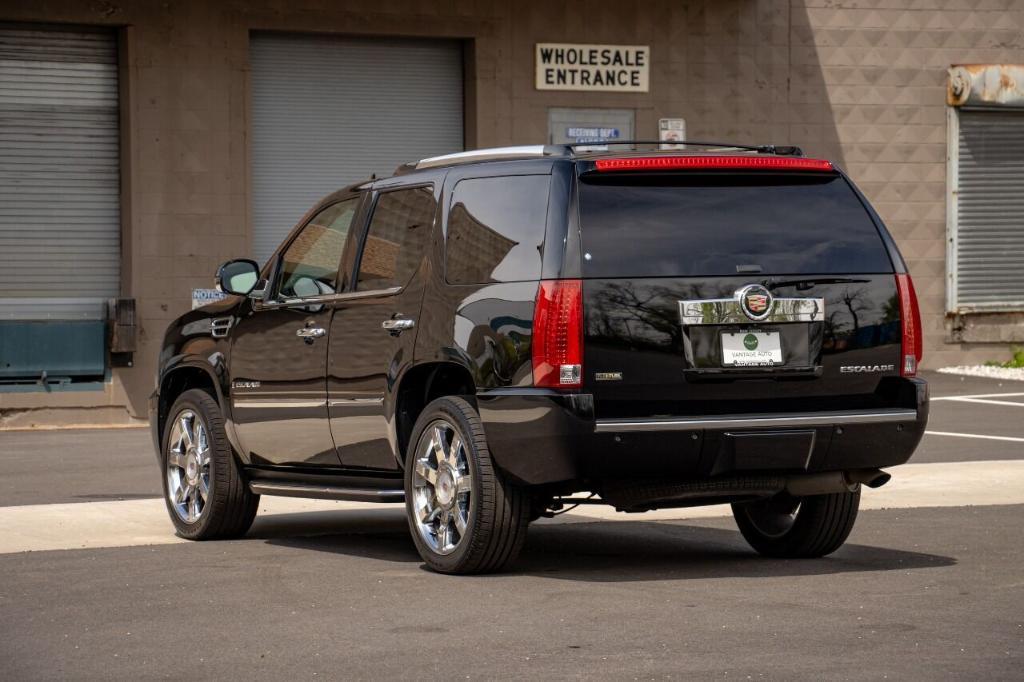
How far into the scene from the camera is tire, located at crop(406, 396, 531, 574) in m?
8.49

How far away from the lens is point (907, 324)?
8852 mm

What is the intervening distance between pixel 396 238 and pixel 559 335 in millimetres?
1609

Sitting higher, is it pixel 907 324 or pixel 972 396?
pixel 907 324

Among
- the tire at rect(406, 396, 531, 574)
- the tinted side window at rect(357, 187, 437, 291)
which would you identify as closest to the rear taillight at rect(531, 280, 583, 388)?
the tire at rect(406, 396, 531, 574)

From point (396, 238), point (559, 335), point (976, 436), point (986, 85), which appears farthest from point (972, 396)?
point (559, 335)

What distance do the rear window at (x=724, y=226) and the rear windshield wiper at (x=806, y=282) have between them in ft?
0.14

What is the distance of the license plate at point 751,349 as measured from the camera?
27.6ft

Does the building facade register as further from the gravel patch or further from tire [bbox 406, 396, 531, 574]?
tire [bbox 406, 396, 531, 574]

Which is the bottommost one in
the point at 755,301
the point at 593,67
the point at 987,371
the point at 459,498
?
the point at 987,371

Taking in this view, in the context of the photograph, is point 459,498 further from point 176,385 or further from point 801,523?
point 176,385

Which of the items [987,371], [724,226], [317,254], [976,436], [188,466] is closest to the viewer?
[724,226]

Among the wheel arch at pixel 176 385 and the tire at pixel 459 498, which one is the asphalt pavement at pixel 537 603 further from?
the wheel arch at pixel 176 385

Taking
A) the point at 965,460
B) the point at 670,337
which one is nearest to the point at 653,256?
the point at 670,337

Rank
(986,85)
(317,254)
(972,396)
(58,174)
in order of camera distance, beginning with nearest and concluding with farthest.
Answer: (317,254) < (58,174) < (972,396) < (986,85)
